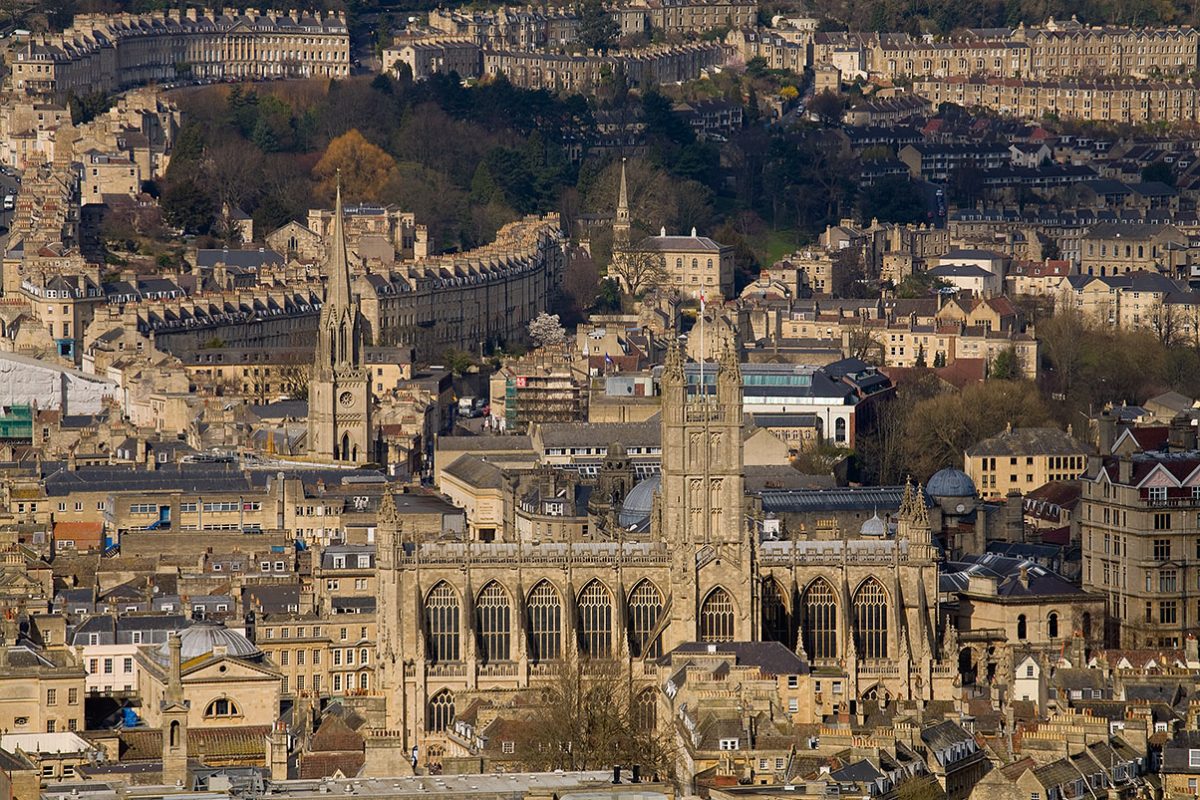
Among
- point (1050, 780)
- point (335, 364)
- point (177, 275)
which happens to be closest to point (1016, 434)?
point (335, 364)

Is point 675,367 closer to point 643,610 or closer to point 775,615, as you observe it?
point 643,610

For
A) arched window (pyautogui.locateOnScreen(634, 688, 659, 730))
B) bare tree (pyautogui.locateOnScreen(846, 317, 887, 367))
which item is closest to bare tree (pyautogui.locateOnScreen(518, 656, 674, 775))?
arched window (pyautogui.locateOnScreen(634, 688, 659, 730))

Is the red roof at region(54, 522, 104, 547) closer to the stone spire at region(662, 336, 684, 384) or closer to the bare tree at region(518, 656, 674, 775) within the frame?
the stone spire at region(662, 336, 684, 384)

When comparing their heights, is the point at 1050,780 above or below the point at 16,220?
below

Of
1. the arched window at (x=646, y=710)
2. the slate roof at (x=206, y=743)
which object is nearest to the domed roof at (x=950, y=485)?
the arched window at (x=646, y=710)

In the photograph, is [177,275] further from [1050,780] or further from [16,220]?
[1050,780]

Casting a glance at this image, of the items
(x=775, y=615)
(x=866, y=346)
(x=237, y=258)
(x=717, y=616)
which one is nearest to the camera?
(x=717, y=616)

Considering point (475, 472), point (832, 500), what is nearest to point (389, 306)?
point (475, 472)
